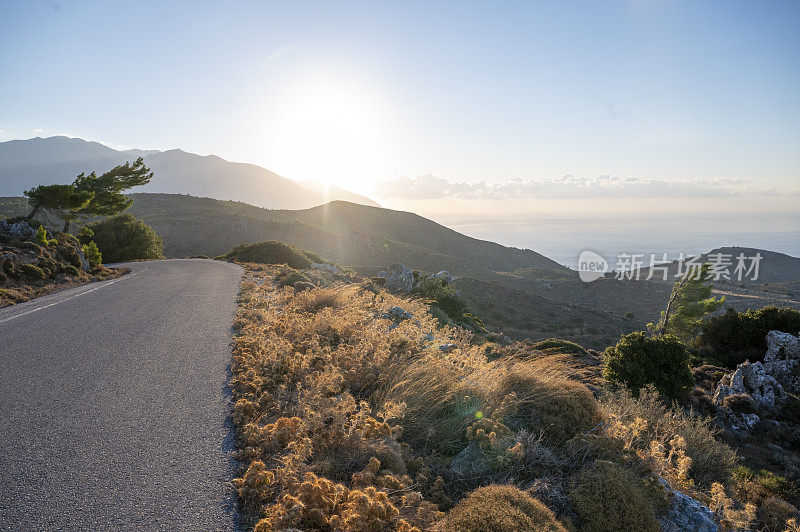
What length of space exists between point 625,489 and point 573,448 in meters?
0.69

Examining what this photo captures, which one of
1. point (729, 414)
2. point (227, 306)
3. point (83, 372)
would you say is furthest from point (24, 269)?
point (729, 414)

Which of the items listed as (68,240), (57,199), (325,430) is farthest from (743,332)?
(57,199)

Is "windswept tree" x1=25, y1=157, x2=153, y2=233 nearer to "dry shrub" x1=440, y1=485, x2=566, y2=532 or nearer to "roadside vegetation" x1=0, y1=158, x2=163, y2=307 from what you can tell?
"roadside vegetation" x1=0, y1=158, x2=163, y2=307

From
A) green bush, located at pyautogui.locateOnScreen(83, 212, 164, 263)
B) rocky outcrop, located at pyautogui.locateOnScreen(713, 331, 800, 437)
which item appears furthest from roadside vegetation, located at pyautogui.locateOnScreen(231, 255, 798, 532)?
green bush, located at pyautogui.locateOnScreen(83, 212, 164, 263)

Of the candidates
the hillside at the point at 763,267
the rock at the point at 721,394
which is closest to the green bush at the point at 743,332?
the rock at the point at 721,394

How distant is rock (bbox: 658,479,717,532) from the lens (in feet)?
11.3

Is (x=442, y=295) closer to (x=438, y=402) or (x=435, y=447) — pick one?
(x=438, y=402)

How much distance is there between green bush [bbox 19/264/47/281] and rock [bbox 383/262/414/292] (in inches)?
628

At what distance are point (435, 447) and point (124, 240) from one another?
38965mm

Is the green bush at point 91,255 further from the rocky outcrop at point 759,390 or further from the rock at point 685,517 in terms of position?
the rocky outcrop at point 759,390

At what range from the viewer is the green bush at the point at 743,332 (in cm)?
1938

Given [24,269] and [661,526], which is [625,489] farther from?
[24,269]

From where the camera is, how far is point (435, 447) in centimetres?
418

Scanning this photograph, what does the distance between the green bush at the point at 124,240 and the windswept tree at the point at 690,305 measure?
4453cm
